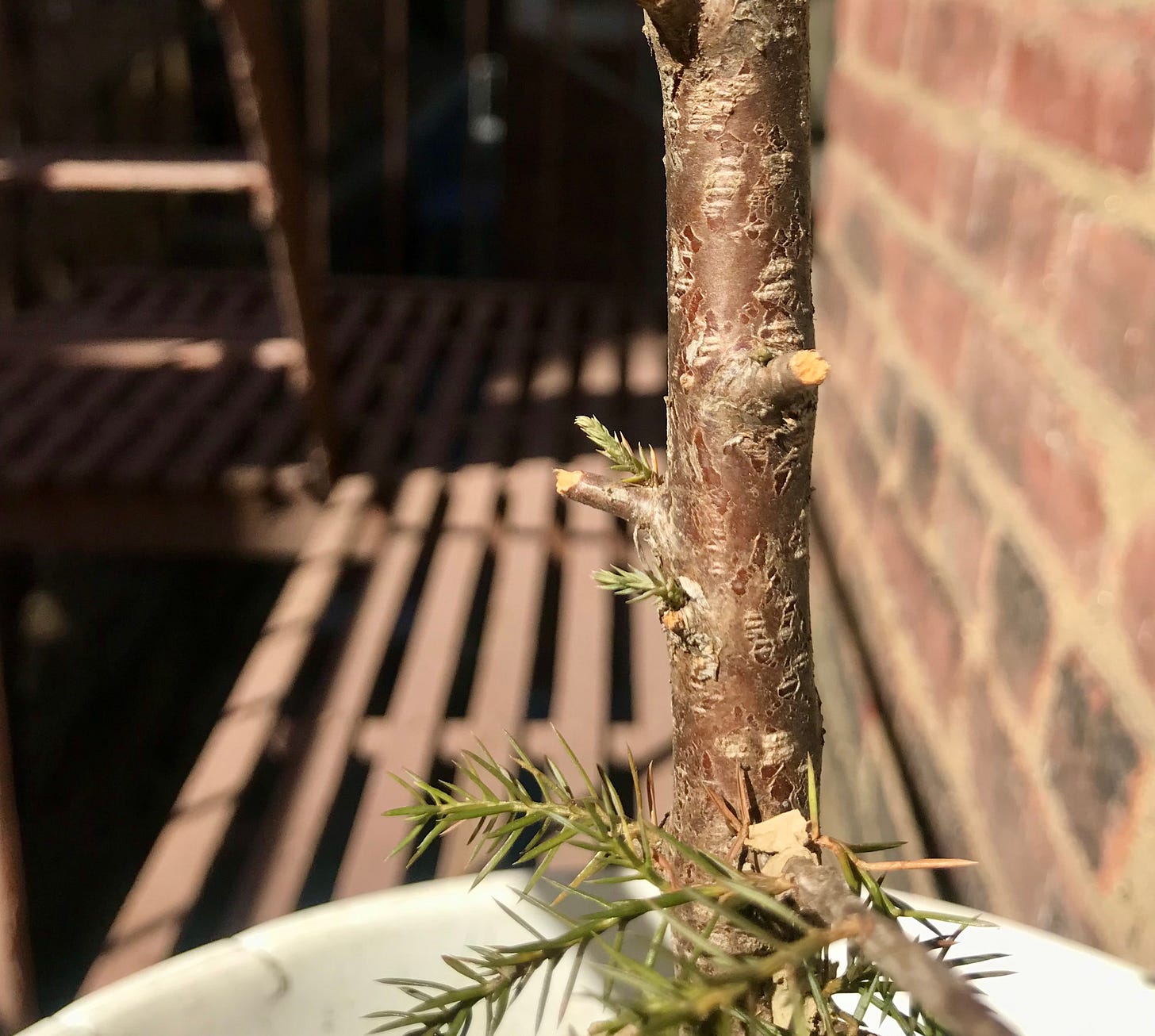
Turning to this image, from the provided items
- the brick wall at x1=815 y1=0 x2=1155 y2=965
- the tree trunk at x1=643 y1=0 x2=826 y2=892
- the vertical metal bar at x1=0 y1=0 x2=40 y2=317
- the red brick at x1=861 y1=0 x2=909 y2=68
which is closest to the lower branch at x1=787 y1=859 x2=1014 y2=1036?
the tree trunk at x1=643 y1=0 x2=826 y2=892

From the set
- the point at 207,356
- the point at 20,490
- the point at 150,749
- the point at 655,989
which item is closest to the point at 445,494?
the point at 207,356

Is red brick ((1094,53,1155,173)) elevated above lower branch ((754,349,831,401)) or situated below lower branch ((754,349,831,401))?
above

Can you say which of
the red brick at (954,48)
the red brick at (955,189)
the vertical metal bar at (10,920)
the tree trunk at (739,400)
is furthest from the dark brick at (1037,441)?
the vertical metal bar at (10,920)

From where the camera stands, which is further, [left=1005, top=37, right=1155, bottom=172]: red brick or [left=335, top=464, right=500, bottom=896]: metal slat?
[left=335, top=464, right=500, bottom=896]: metal slat

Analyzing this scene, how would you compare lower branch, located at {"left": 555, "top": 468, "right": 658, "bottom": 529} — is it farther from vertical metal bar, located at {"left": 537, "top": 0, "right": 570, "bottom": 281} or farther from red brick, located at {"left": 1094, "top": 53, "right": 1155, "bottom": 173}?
vertical metal bar, located at {"left": 537, "top": 0, "right": 570, "bottom": 281}

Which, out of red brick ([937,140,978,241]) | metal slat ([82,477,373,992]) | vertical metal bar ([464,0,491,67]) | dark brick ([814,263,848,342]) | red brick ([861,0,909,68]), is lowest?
metal slat ([82,477,373,992])

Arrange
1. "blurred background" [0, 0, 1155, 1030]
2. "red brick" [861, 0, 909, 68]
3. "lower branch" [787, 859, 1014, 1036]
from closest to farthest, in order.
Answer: "lower branch" [787, 859, 1014, 1036] → "blurred background" [0, 0, 1155, 1030] → "red brick" [861, 0, 909, 68]

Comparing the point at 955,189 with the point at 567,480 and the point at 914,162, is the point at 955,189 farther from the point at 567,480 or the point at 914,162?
the point at 567,480

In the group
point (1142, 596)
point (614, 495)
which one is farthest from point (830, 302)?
point (614, 495)
